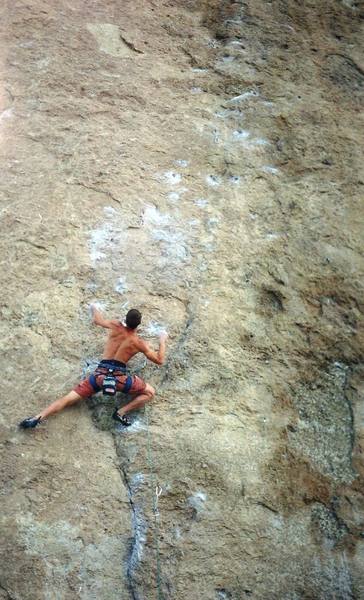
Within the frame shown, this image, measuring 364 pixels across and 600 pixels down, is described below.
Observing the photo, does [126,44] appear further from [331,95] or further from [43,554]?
[43,554]

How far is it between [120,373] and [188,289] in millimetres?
1044

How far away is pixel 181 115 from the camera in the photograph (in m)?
6.52

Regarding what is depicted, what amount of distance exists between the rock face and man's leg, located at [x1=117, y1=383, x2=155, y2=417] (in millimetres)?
94

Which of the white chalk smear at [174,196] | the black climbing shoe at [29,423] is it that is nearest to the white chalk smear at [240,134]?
the white chalk smear at [174,196]

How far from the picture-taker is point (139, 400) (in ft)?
16.0

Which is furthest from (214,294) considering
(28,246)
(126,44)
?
(126,44)

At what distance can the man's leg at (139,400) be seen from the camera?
4.86m

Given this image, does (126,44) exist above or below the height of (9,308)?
above

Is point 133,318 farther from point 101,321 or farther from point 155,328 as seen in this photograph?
point 155,328

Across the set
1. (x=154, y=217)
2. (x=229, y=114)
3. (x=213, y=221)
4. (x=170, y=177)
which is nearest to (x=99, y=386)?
(x=154, y=217)

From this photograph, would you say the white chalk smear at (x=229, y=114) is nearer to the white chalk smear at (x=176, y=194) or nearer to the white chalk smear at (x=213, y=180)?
the white chalk smear at (x=213, y=180)

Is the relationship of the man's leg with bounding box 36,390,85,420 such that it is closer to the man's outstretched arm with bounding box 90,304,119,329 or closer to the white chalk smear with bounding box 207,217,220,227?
the man's outstretched arm with bounding box 90,304,119,329

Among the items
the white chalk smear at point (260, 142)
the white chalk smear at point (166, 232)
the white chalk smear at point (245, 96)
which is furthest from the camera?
the white chalk smear at point (245, 96)

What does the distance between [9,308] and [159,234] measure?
4.64 feet
